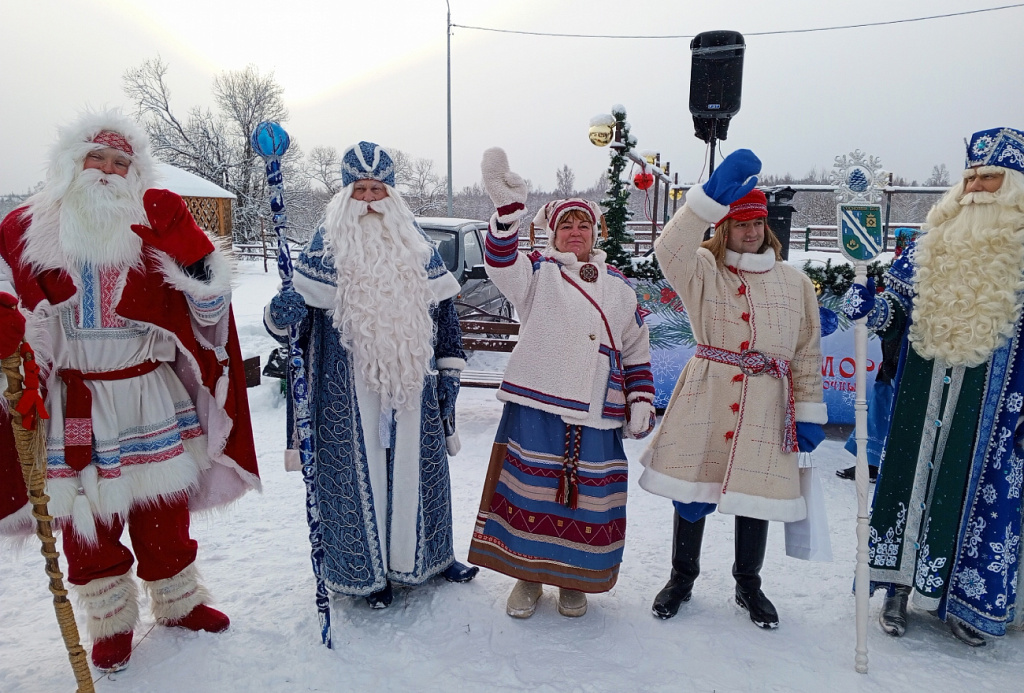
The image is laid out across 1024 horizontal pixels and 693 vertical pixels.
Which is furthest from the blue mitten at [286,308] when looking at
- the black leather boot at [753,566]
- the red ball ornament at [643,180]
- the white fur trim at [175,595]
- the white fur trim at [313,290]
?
the red ball ornament at [643,180]

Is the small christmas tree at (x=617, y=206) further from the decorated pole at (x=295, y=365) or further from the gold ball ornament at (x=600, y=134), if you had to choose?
the decorated pole at (x=295, y=365)

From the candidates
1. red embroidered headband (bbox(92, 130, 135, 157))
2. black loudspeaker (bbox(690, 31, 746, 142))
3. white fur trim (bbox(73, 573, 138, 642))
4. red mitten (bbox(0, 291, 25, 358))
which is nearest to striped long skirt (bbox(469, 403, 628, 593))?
white fur trim (bbox(73, 573, 138, 642))

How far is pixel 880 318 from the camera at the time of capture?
2752 millimetres

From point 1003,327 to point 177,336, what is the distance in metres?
3.26

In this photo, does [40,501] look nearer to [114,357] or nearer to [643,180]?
[114,357]

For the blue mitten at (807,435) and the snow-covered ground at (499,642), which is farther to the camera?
the blue mitten at (807,435)

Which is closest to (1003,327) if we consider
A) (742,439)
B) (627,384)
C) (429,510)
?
(742,439)

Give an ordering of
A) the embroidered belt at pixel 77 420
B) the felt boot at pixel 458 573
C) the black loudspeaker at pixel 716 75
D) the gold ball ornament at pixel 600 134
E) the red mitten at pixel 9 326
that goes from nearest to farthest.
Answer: the red mitten at pixel 9 326 < the embroidered belt at pixel 77 420 < the felt boot at pixel 458 573 < the black loudspeaker at pixel 716 75 < the gold ball ornament at pixel 600 134

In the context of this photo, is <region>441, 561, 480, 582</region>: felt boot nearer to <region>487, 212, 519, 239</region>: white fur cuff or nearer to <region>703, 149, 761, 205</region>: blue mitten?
<region>487, 212, 519, 239</region>: white fur cuff

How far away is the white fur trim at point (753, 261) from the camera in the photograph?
2.77 meters

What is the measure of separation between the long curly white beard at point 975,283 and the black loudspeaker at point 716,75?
4.09 meters

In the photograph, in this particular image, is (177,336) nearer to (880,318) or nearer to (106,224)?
(106,224)

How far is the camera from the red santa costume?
2.38 metres

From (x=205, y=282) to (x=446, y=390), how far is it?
1094 millimetres
